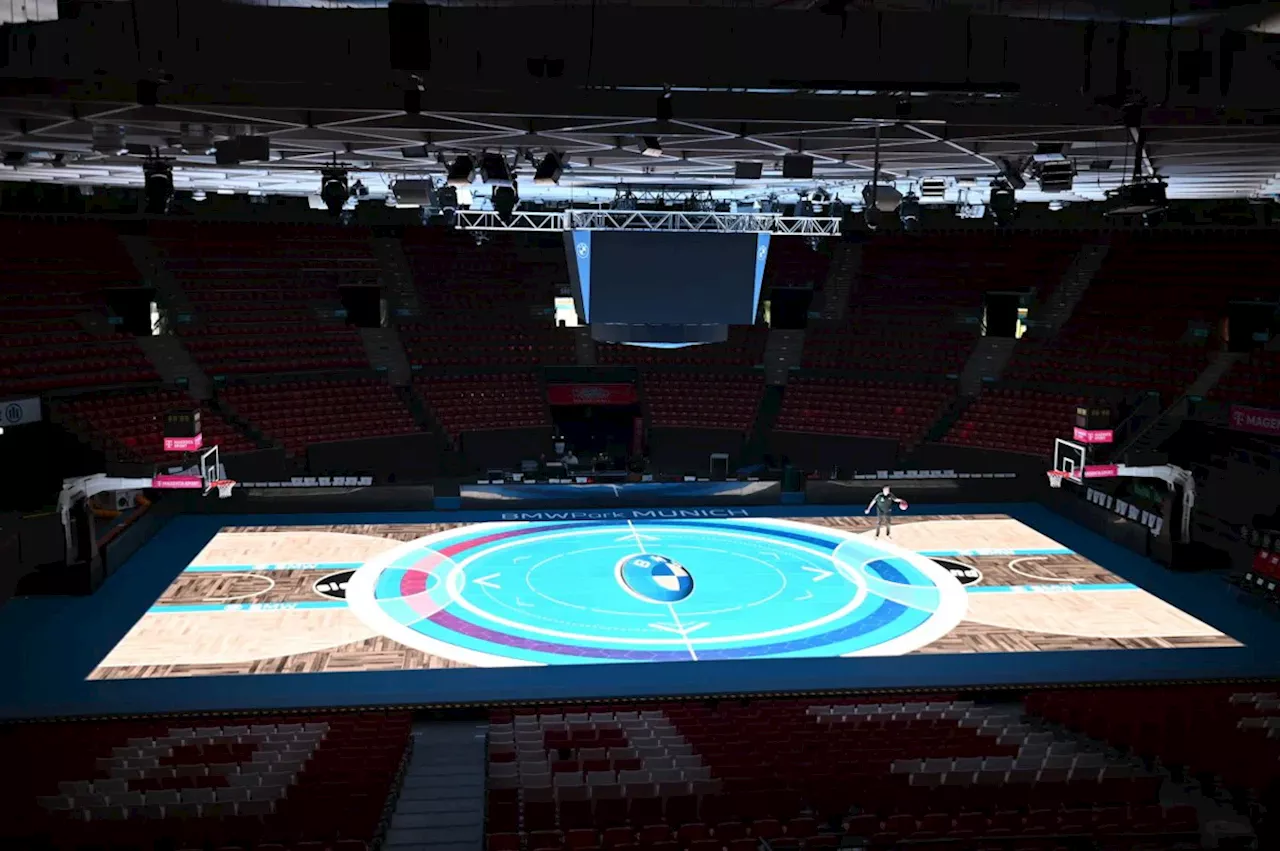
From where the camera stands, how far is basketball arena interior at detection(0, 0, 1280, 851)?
1062cm

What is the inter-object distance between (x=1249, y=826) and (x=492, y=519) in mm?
20397

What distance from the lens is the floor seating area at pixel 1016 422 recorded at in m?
30.5

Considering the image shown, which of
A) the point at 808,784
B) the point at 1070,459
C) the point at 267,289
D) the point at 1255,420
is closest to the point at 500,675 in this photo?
the point at 808,784

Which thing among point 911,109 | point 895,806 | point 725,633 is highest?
point 911,109

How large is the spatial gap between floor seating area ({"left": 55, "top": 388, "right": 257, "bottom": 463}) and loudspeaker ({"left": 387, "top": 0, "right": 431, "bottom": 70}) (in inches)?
778

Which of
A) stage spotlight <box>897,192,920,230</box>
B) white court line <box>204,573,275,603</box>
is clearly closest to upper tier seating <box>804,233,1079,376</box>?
stage spotlight <box>897,192,920,230</box>

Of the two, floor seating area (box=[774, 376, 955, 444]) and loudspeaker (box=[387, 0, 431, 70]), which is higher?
loudspeaker (box=[387, 0, 431, 70])

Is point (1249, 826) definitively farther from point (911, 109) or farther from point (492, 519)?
point (492, 519)

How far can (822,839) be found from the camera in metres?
8.50

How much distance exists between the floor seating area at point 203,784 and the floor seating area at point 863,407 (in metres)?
21.8

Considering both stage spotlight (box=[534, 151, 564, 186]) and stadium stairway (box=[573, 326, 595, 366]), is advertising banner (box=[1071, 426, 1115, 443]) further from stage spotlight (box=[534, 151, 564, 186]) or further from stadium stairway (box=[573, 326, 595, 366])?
stadium stairway (box=[573, 326, 595, 366])

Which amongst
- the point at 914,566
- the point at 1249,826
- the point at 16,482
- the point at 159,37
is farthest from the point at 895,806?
the point at 16,482

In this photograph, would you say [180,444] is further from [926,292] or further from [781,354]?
[926,292]

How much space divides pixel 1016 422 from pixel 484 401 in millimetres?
17344
